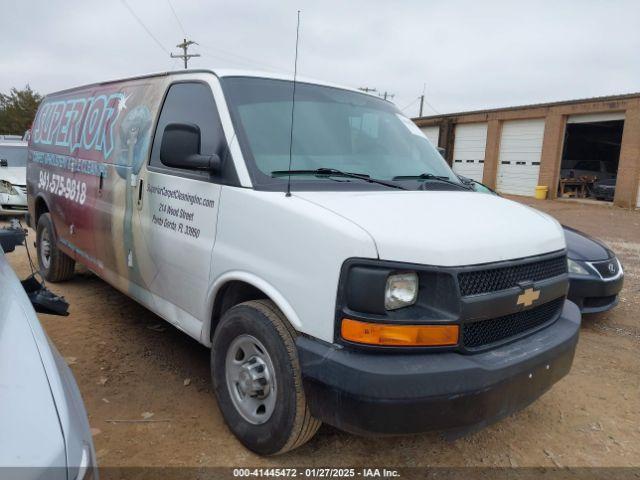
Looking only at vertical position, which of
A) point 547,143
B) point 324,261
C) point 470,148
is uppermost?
point 547,143

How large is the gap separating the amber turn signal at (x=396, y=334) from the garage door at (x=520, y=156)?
23.6 meters

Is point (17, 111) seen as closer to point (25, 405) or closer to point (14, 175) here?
point (14, 175)

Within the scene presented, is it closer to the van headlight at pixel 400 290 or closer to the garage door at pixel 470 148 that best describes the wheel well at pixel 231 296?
the van headlight at pixel 400 290

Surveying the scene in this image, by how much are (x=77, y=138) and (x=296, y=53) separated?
312cm

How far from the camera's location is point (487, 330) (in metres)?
2.41

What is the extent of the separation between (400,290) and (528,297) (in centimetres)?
77

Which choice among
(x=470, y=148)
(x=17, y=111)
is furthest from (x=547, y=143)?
(x=17, y=111)

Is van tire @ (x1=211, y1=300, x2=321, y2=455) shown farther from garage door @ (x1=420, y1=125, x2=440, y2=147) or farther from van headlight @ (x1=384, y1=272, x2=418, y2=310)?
garage door @ (x1=420, y1=125, x2=440, y2=147)

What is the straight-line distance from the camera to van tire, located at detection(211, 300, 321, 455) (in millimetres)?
2377

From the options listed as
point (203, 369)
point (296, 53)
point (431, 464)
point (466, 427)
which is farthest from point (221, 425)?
point (296, 53)

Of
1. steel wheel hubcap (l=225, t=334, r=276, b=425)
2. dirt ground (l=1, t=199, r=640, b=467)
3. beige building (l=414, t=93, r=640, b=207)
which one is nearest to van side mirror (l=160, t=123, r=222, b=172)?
steel wheel hubcap (l=225, t=334, r=276, b=425)

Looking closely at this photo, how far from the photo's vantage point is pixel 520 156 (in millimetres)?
24562

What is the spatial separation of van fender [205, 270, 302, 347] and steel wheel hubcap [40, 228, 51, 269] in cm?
351

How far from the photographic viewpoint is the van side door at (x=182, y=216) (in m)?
2.98
